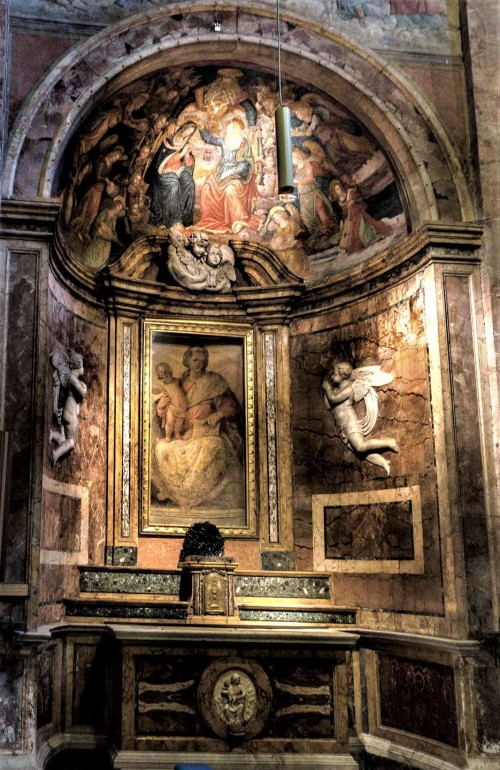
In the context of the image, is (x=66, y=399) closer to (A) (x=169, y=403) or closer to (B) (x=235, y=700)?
(A) (x=169, y=403)

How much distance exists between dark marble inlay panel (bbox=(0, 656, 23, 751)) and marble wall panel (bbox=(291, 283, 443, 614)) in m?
3.65

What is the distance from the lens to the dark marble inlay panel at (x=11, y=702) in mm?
8055

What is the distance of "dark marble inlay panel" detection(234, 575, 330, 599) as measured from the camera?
10.3 metres

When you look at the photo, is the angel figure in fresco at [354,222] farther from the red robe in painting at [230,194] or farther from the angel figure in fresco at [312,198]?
the red robe in painting at [230,194]

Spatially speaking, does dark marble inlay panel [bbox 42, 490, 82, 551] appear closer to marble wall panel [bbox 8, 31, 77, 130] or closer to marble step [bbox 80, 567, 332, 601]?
marble step [bbox 80, 567, 332, 601]

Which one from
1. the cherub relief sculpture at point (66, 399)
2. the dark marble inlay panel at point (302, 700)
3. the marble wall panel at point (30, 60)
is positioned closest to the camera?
the dark marble inlay panel at point (302, 700)

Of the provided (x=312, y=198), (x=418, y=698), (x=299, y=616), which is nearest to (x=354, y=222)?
(x=312, y=198)

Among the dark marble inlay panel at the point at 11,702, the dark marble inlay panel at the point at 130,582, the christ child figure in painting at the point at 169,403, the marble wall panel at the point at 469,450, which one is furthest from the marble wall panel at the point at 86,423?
the marble wall panel at the point at 469,450

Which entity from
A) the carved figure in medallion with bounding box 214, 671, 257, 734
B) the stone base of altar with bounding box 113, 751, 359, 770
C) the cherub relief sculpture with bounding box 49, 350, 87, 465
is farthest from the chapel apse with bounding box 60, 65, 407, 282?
the stone base of altar with bounding box 113, 751, 359, 770

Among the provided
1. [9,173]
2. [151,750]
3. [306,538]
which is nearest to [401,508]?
[306,538]

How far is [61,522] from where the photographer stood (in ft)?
32.1

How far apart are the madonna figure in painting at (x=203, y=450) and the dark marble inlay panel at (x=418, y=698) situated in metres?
2.54

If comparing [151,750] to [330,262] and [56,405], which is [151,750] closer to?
[56,405]

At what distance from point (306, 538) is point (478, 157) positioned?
14.3 feet
